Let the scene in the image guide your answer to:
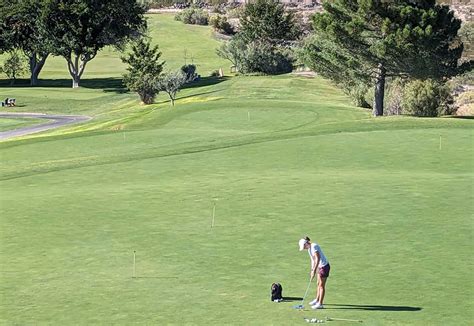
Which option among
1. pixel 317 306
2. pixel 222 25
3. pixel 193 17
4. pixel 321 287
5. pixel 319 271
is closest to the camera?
pixel 317 306

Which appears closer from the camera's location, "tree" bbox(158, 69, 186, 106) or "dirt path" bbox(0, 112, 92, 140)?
"dirt path" bbox(0, 112, 92, 140)

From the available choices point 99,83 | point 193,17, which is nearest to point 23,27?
point 99,83

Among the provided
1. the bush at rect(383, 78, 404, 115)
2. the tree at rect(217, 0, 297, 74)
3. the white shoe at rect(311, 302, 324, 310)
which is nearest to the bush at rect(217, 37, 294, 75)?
the tree at rect(217, 0, 297, 74)

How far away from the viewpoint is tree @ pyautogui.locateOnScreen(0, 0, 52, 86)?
86812mm

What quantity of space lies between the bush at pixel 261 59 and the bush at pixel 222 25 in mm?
35273

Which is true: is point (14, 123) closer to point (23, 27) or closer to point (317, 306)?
point (23, 27)

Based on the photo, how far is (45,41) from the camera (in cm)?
8556

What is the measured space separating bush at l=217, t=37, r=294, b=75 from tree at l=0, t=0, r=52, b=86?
760 inches

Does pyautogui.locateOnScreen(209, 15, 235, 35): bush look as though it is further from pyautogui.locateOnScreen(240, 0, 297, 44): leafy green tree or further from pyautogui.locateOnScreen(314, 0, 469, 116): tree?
Answer: pyautogui.locateOnScreen(314, 0, 469, 116): tree

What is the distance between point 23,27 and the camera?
295 feet

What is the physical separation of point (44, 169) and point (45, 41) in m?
57.6

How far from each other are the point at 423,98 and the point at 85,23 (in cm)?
4469

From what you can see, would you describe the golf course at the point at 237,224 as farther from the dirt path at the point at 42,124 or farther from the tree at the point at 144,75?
the tree at the point at 144,75

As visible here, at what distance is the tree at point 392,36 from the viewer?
155 ft
